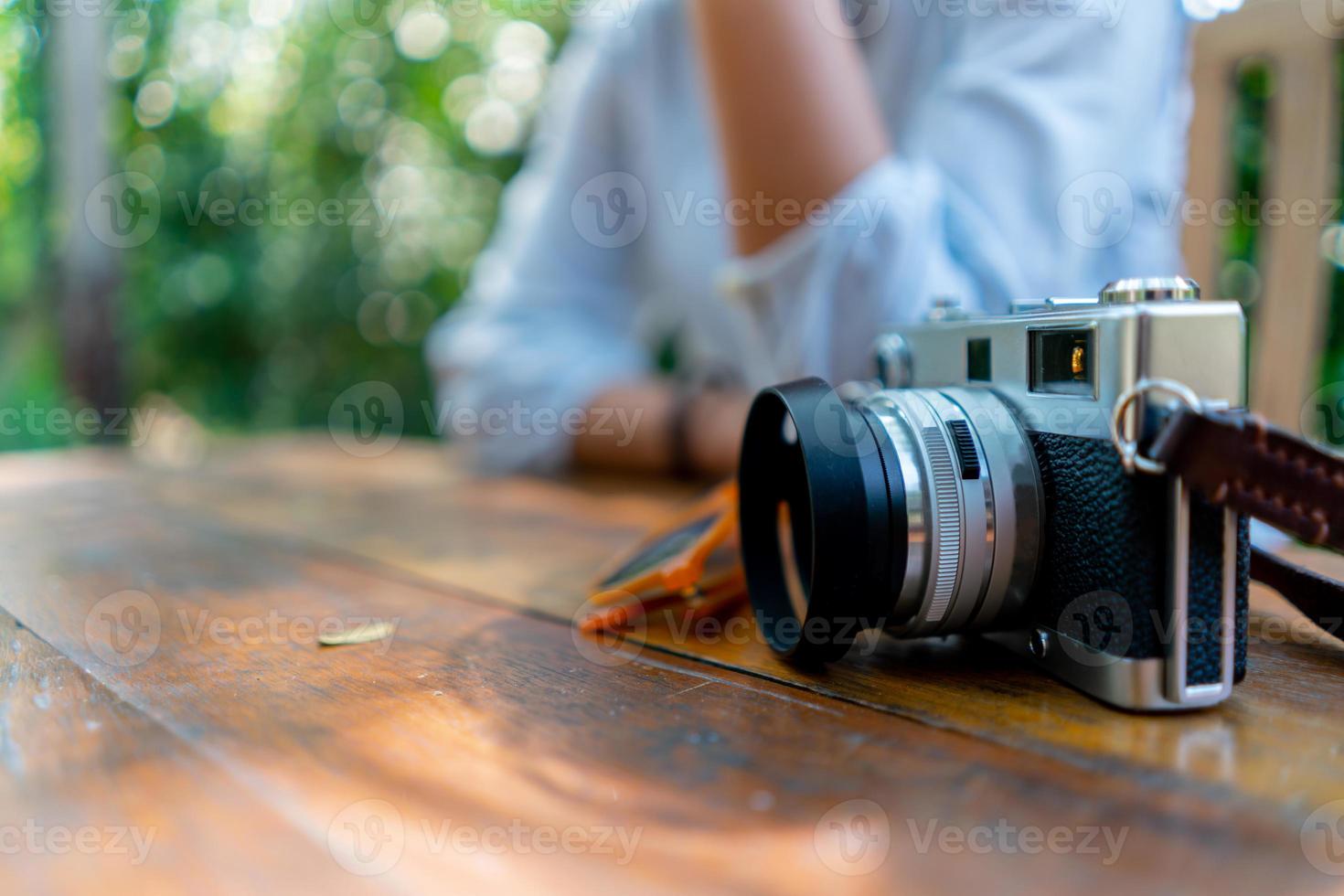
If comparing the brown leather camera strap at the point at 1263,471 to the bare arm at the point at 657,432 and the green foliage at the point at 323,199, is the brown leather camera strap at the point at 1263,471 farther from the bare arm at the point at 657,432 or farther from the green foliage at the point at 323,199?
the green foliage at the point at 323,199

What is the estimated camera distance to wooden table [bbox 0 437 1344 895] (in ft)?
0.72

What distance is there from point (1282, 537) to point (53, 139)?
1.95 meters

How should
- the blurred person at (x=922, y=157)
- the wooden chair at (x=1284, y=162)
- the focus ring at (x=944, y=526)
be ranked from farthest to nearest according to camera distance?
the wooden chair at (x=1284, y=162)
the blurred person at (x=922, y=157)
the focus ring at (x=944, y=526)

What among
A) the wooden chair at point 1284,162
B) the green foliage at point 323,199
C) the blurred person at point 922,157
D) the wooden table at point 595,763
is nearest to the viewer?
the wooden table at point 595,763

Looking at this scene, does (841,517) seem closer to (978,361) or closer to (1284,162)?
(978,361)

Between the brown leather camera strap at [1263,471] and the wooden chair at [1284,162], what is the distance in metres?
0.71

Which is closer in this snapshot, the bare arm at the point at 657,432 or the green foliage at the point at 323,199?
the bare arm at the point at 657,432

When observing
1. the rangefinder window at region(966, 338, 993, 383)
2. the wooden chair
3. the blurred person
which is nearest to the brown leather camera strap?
the rangefinder window at region(966, 338, 993, 383)

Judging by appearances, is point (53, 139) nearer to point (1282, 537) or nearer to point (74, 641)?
point (74, 641)

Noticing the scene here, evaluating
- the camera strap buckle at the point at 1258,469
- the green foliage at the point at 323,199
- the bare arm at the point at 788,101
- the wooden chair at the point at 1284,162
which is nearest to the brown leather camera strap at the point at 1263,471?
the camera strap buckle at the point at 1258,469

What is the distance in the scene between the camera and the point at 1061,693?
1.07ft

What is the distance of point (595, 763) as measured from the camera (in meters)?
0.27

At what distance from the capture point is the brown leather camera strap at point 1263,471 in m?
0.27

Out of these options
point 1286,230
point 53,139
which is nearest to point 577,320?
point 1286,230
